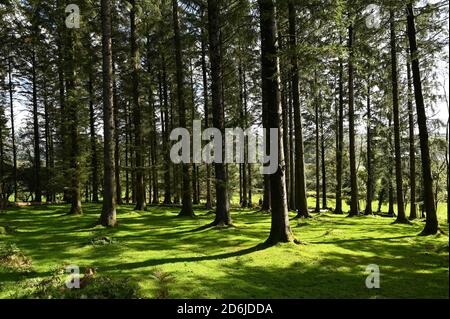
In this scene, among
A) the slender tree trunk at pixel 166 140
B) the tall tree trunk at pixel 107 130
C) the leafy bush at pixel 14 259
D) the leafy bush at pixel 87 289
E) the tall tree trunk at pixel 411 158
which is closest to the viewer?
the leafy bush at pixel 87 289

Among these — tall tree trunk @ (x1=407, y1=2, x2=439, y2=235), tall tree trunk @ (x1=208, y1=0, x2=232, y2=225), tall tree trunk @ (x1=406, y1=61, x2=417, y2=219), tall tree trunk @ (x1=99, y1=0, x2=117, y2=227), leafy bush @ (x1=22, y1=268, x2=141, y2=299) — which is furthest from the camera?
tall tree trunk @ (x1=406, y1=61, x2=417, y2=219)

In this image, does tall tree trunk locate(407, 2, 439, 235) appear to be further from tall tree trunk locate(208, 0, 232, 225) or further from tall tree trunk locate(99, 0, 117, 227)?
tall tree trunk locate(99, 0, 117, 227)

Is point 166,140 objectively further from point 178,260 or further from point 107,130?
point 178,260

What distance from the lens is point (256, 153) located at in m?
35.1

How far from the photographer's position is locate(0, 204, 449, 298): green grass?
6871 mm

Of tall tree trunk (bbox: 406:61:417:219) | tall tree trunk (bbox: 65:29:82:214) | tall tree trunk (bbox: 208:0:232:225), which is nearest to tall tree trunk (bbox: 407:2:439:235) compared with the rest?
tall tree trunk (bbox: 406:61:417:219)

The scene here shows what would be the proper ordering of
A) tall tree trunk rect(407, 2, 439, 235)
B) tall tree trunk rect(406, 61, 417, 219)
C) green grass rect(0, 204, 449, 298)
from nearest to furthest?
green grass rect(0, 204, 449, 298)
tall tree trunk rect(407, 2, 439, 235)
tall tree trunk rect(406, 61, 417, 219)

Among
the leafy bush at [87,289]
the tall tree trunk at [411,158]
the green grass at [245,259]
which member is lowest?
the green grass at [245,259]

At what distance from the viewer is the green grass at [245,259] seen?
687 centimetres

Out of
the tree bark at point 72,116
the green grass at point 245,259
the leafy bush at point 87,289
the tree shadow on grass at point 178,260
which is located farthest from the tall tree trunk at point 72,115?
the leafy bush at point 87,289

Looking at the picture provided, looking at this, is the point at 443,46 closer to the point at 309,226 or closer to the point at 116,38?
the point at 309,226

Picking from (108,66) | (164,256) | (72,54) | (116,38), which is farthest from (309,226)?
(116,38)

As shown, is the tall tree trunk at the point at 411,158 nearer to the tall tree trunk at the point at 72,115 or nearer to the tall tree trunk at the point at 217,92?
the tall tree trunk at the point at 217,92

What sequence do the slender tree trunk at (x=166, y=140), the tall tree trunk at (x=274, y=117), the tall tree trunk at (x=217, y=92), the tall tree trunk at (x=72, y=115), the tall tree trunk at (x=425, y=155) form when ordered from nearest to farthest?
1. the tall tree trunk at (x=274, y=117)
2. the tall tree trunk at (x=425, y=155)
3. the tall tree trunk at (x=217, y=92)
4. the slender tree trunk at (x=166, y=140)
5. the tall tree trunk at (x=72, y=115)
